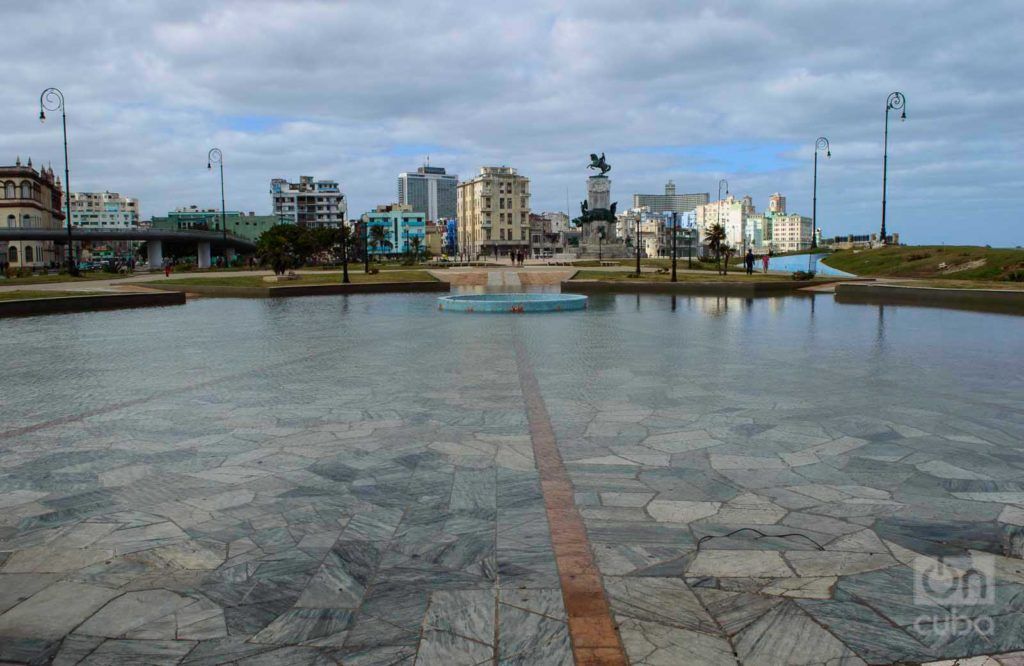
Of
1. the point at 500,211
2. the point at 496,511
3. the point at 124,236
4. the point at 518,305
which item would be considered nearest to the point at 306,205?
the point at 500,211

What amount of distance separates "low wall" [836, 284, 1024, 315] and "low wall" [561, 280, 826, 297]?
3.67 metres

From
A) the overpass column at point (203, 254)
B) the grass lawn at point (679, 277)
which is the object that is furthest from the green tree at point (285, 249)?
the grass lawn at point (679, 277)

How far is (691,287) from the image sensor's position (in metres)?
30.7

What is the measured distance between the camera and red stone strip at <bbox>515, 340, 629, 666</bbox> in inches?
136

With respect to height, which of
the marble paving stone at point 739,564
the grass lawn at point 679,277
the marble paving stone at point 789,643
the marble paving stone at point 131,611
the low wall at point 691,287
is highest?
the grass lawn at point 679,277

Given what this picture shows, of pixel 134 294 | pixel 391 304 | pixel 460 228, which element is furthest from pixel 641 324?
pixel 460 228

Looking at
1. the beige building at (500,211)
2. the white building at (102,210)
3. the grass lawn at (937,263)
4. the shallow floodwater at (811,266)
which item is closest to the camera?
the grass lawn at (937,263)

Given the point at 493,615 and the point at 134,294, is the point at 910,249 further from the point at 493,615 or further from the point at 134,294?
the point at 493,615

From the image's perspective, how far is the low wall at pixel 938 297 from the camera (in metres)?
22.5

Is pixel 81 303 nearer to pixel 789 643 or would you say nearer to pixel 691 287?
pixel 691 287

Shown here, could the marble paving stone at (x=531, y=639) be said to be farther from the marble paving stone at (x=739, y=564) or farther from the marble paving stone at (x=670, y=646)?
the marble paving stone at (x=739, y=564)

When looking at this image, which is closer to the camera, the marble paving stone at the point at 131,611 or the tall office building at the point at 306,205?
the marble paving stone at the point at 131,611

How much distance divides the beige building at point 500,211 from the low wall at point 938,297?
89776mm

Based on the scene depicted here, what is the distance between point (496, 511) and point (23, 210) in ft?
314
